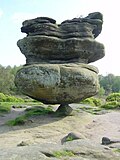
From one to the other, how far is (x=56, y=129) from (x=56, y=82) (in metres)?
2.40

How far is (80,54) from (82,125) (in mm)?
4314

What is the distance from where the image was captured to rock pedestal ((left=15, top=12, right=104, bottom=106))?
14992 mm

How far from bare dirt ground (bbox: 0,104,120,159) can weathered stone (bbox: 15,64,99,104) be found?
3.83 ft

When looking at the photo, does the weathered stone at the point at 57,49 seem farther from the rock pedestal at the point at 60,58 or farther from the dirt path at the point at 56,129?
the dirt path at the point at 56,129

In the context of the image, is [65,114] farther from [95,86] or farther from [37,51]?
[37,51]

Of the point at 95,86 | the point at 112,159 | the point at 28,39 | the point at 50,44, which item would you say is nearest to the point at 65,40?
the point at 50,44

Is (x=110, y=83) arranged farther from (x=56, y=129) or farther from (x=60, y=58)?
(x=56, y=129)

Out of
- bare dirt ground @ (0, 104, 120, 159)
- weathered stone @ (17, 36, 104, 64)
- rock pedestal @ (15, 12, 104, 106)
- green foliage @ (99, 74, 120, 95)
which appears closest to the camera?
bare dirt ground @ (0, 104, 120, 159)

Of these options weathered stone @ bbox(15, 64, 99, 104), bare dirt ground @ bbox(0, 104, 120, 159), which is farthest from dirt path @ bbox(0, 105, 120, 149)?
weathered stone @ bbox(15, 64, 99, 104)

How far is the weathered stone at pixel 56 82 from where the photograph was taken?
14.8 m

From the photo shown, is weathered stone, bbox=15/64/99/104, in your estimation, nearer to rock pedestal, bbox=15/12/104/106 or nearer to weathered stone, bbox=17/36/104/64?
rock pedestal, bbox=15/12/104/106

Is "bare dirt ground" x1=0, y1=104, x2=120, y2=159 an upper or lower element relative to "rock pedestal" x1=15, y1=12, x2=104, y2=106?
lower

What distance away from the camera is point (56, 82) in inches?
591

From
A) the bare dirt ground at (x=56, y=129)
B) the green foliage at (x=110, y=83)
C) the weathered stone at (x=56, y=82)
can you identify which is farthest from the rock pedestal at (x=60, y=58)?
the green foliage at (x=110, y=83)
